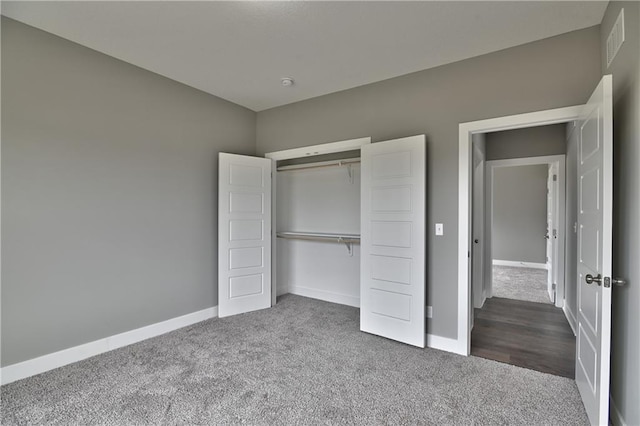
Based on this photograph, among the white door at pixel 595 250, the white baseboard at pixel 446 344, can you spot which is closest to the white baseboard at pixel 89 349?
the white baseboard at pixel 446 344

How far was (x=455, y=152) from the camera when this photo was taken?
293cm

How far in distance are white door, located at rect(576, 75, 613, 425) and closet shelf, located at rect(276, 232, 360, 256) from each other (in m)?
2.47

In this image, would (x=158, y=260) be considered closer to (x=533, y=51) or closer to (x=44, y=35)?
(x=44, y=35)

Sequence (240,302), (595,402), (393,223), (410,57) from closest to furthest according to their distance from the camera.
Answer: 1. (595,402)
2. (410,57)
3. (393,223)
4. (240,302)

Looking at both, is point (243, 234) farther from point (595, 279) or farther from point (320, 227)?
point (595, 279)

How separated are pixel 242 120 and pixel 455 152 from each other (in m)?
2.82

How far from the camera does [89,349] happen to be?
109 inches

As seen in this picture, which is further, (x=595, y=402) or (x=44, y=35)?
(x=44, y=35)

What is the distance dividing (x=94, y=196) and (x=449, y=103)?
11.3 ft

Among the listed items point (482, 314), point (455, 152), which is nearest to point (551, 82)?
point (455, 152)

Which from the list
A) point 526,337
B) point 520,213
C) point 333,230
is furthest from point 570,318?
point 520,213

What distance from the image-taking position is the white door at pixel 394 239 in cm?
299

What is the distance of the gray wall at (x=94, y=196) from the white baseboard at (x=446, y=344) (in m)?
2.62

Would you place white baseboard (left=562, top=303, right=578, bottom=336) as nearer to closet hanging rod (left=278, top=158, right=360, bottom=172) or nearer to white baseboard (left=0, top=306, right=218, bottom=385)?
closet hanging rod (left=278, top=158, right=360, bottom=172)
